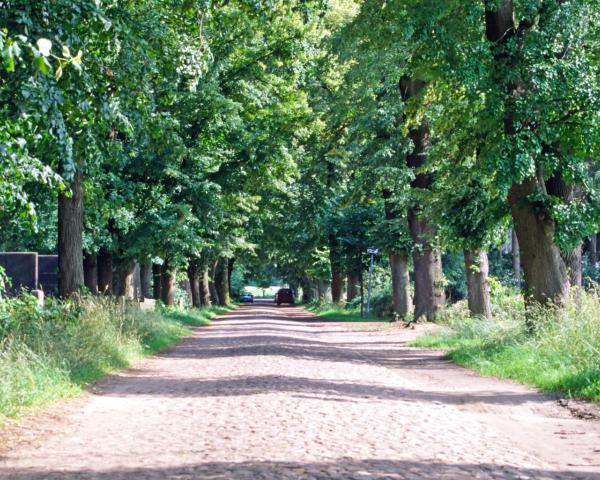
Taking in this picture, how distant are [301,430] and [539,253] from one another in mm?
10689

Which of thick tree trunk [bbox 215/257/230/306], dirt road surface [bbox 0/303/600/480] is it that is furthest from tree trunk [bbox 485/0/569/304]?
thick tree trunk [bbox 215/257/230/306]

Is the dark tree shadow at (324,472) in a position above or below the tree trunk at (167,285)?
below

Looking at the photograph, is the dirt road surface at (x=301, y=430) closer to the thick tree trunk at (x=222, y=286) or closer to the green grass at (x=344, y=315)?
the green grass at (x=344, y=315)

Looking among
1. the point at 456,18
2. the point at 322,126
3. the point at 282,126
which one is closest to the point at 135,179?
the point at 282,126

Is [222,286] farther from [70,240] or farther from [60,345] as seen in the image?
[60,345]

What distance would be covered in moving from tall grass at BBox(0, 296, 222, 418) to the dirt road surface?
0.38 meters

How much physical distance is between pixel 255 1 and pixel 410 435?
23.4 ft

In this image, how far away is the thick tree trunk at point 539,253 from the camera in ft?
60.0

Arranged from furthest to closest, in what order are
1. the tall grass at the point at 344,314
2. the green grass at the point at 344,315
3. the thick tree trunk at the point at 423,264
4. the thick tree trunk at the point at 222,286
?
the thick tree trunk at the point at 222,286, the tall grass at the point at 344,314, the green grass at the point at 344,315, the thick tree trunk at the point at 423,264

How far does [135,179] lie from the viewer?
102 ft

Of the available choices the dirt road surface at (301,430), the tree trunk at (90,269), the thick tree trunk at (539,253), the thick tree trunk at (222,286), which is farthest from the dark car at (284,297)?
the dirt road surface at (301,430)

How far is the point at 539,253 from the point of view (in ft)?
60.4

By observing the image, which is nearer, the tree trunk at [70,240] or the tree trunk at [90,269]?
the tree trunk at [70,240]

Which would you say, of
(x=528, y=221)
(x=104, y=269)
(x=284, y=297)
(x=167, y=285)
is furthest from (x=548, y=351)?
(x=284, y=297)
